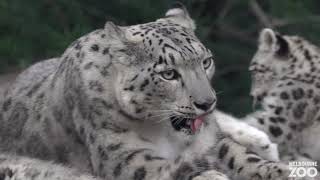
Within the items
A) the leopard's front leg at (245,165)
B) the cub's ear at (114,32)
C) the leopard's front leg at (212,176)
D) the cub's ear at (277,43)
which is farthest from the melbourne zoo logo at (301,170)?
the cub's ear at (277,43)

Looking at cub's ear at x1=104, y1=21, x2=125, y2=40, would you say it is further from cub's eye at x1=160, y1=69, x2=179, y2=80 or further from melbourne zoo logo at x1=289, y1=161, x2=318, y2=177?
melbourne zoo logo at x1=289, y1=161, x2=318, y2=177

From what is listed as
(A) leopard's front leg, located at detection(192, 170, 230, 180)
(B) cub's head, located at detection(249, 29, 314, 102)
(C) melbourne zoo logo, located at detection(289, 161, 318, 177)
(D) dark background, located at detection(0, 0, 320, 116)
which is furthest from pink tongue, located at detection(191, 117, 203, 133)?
(D) dark background, located at detection(0, 0, 320, 116)

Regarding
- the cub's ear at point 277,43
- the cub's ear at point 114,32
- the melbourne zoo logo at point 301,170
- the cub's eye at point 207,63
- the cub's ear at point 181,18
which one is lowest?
the melbourne zoo logo at point 301,170

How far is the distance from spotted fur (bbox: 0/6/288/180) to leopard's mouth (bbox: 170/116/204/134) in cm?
1

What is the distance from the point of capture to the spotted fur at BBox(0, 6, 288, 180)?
7945 millimetres

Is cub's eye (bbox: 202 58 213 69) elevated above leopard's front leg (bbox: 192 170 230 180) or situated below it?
above

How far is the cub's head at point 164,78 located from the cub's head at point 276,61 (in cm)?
218

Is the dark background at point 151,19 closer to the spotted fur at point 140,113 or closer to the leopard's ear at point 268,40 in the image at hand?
the leopard's ear at point 268,40

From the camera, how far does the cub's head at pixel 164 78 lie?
26.1 feet

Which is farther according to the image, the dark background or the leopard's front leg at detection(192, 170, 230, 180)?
the dark background

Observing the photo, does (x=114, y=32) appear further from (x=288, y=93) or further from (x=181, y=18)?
(x=288, y=93)

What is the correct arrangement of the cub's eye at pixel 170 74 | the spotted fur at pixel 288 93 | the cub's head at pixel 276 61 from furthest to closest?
the cub's head at pixel 276 61, the spotted fur at pixel 288 93, the cub's eye at pixel 170 74

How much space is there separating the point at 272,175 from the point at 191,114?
0.73 m

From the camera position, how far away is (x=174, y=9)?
9148mm
